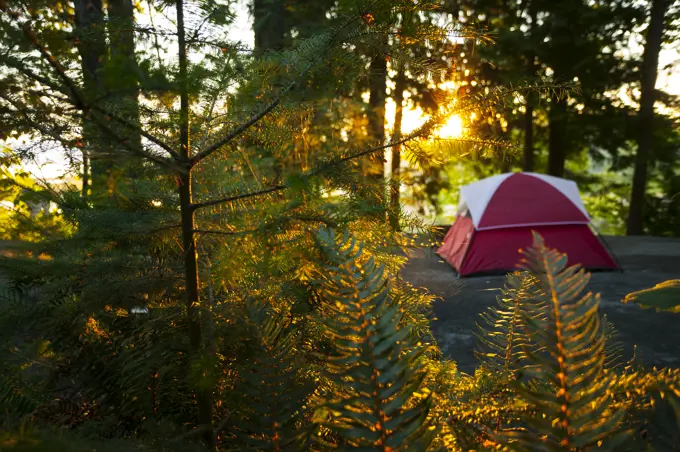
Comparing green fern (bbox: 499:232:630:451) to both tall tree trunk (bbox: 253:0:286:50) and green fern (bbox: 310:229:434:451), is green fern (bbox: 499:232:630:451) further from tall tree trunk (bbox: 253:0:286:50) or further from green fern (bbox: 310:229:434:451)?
tall tree trunk (bbox: 253:0:286:50)

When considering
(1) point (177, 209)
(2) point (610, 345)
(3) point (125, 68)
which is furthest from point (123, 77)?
(2) point (610, 345)

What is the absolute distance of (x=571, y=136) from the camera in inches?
501

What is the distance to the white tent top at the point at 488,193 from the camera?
26.9 ft

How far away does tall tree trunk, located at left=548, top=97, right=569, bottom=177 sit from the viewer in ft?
41.6

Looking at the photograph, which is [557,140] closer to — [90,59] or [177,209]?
[177,209]

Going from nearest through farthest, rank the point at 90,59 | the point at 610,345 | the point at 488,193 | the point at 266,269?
1. the point at 610,345
2. the point at 266,269
3. the point at 90,59
4. the point at 488,193

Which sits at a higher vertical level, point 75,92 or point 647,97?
point 647,97

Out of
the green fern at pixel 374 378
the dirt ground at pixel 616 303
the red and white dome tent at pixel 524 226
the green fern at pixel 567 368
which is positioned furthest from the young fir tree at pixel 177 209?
the red and white dome tent at pixel 524 226

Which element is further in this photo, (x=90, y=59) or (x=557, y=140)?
(x=557, y=140)

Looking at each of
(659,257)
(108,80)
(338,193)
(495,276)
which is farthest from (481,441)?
(659,257)

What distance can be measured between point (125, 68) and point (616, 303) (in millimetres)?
7298

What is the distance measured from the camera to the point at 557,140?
1304 cm

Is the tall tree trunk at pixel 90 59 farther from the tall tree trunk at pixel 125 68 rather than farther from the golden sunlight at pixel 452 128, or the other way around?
the golden sunlight at pixel 452 128

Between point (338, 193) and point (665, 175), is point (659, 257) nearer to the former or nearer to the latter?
point (665, 175)
